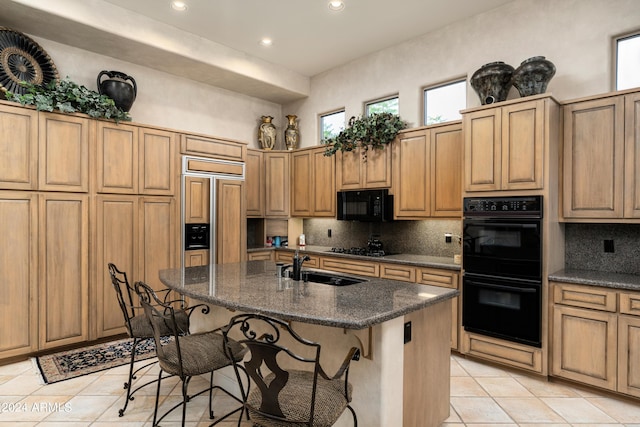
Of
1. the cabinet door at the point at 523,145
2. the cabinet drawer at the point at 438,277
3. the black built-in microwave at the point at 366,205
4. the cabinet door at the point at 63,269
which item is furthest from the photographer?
the black built-in microwave at the point at 366,205

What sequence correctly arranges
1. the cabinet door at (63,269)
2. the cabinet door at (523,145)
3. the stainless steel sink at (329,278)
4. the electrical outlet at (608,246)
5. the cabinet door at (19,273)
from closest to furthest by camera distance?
the stainless steel sink at (329,278)
the cabinet door at (523,145)
the electrical outlet at (608,246)
the cabinet door at (19,273)
the cabinet door at (63,269)

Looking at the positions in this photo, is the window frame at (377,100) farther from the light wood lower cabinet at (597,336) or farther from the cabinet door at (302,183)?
the light wood lower cabinet at (597,336)

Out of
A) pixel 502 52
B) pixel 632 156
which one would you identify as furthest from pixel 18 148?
pixel 632 156

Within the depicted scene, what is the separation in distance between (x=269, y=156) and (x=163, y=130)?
1.75 meters

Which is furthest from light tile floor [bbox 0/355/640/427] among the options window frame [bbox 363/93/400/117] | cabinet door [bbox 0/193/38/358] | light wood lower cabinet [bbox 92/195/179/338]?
window frame [bbox 363/93/400/117]

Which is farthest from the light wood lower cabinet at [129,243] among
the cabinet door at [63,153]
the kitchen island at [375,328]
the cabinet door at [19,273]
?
the kitchen island at [375,328]

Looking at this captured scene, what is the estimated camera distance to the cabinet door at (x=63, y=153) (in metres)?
3.60

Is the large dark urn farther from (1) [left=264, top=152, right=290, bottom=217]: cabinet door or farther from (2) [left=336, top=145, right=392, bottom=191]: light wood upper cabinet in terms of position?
(2) [left=336, top=145, right=392, bottom=191]: light wood upper cabinet

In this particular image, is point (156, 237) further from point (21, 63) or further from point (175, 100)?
point (21, 63)

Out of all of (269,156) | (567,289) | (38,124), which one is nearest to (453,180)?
(567,289)

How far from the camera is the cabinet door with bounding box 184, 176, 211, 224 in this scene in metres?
4.61

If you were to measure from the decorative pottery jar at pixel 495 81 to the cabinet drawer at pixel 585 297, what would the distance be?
6.01ft

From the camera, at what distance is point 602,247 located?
335cm

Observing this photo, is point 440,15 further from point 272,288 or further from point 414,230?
point 272,288
